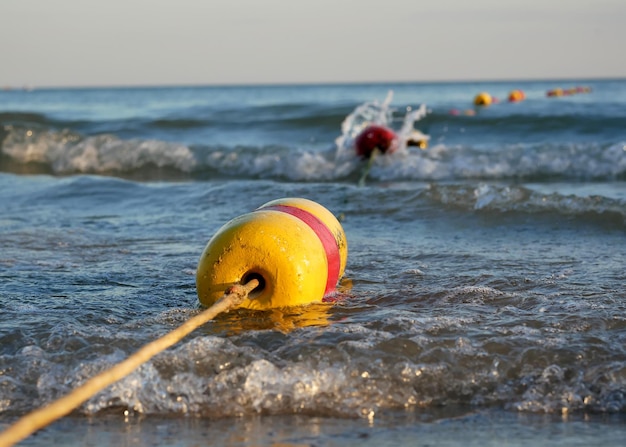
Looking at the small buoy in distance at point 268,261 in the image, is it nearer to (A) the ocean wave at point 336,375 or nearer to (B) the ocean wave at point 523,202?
(A) the ocean wave at point 336,375

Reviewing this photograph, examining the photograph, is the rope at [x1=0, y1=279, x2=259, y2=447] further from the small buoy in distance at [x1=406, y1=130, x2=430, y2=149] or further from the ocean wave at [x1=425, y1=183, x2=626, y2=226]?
the small buoy in distance at [x1=406, y1=130, x2=430, y2=149]

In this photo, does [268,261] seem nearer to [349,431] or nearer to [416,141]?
[349,431]

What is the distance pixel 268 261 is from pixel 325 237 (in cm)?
43

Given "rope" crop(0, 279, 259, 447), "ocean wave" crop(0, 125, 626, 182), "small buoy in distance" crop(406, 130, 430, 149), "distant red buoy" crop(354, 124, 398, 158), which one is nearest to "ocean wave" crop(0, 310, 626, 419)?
"rope" crop(0, 279, 259, 447)

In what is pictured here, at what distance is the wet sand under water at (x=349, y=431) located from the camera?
2.98m

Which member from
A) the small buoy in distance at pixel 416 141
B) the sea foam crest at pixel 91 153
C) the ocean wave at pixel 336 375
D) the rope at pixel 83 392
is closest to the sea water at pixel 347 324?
the ocean wave at pixel 336 375

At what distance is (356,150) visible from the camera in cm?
1248

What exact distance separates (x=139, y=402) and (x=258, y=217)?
1.20m

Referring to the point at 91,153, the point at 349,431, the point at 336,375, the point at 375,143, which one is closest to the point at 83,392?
the point at 349,431

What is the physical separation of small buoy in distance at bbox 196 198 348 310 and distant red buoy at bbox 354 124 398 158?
26.5 feet

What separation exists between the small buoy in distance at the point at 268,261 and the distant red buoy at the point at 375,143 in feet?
26.5

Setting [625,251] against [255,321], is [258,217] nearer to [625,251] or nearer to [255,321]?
[255,321]

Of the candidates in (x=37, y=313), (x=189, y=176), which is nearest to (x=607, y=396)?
(x=37, y=313)

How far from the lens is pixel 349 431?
308cm
